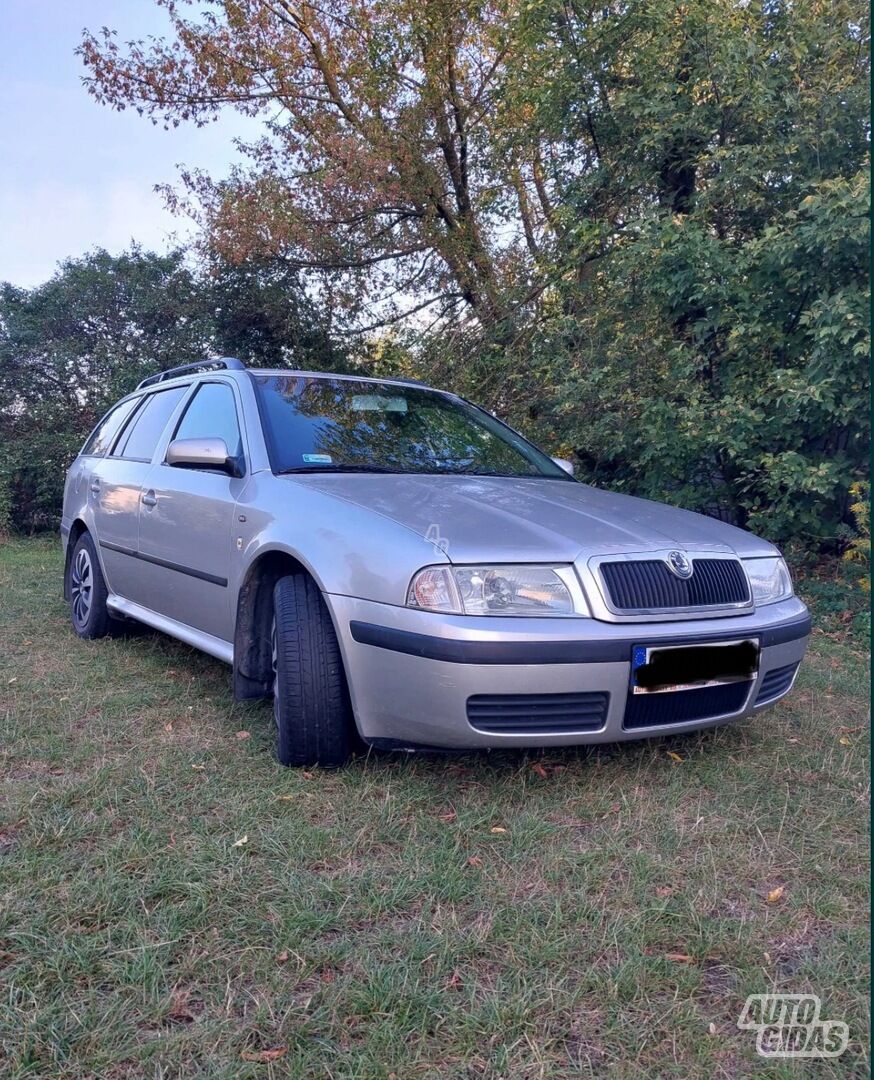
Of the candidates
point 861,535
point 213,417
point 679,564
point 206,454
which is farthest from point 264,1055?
point 861,535

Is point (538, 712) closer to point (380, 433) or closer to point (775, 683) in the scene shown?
point (775, 683)

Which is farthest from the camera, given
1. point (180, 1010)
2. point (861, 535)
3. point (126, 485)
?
point (861, 535)

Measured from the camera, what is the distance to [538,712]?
2.57m

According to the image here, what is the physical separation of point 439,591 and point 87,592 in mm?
3321

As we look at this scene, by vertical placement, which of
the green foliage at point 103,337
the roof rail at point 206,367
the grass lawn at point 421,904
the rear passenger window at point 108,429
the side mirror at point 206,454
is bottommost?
the grass lawn at point 421,904

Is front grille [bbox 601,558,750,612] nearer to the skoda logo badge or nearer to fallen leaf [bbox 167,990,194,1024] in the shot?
the skoda logo badge

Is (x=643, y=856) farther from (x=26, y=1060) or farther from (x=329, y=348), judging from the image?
(x=329, y=348)

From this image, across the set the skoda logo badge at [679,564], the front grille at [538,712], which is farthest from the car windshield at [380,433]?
the front grille at [538,712]

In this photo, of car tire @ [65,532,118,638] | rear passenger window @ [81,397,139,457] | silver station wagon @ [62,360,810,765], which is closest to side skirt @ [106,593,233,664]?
silver station wagon @ [62,360,810,765]

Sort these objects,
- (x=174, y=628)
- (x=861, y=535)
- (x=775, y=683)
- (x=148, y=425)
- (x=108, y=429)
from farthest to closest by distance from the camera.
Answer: (x=861, y=535) → (x=108, y=429) → (x=148, y=425) → (x=174, y=628) → (x=775, y=683)

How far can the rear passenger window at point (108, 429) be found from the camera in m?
5.29

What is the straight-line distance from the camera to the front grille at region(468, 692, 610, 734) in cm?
254

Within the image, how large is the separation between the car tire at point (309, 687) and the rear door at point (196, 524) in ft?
1.81

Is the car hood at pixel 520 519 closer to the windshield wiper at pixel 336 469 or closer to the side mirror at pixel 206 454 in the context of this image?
the windshield wiper at pixel 336 469
